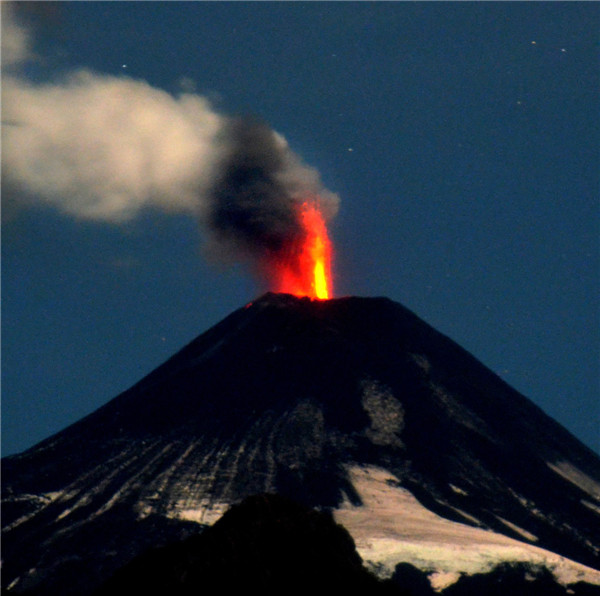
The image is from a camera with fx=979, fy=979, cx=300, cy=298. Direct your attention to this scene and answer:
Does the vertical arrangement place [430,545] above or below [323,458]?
below

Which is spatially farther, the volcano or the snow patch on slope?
the volcano

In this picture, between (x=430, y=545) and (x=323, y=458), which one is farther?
(x=323, y=458)

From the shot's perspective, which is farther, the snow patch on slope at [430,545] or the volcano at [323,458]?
the volcano at [323,458]

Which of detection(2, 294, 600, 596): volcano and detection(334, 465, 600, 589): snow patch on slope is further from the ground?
detection(2, 294, 600, 596): volcano

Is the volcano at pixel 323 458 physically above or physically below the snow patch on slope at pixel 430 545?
above
